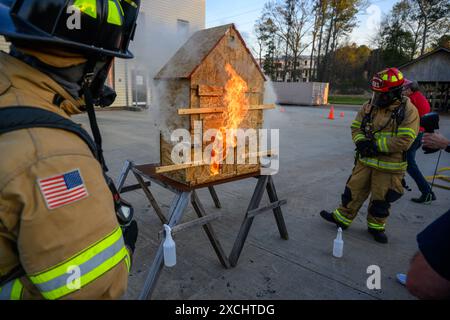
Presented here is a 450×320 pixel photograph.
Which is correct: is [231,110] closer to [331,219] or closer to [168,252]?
[168,252]

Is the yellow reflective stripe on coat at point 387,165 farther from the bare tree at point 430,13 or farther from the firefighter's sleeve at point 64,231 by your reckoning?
the bare tree at point 430,13

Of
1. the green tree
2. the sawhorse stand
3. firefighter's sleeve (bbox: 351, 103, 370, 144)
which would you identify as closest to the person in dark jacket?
firefighter's sleeve (bbox: 351, 103, 370, 144)

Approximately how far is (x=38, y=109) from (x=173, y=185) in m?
1.68

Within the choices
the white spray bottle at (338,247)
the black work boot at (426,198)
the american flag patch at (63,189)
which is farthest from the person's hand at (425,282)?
the black work boot at (426,198)

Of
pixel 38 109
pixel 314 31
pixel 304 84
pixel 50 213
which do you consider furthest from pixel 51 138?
pixel 314 31

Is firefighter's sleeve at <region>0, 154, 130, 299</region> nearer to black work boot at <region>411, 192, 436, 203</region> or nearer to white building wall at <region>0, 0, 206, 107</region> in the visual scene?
white building wall at <region>0, 0, 206, 107</region>

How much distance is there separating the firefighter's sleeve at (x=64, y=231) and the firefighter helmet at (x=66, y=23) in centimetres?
48

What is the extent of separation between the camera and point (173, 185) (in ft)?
8.50

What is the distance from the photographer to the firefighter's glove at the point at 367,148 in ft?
11.2

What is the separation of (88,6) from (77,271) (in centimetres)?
99

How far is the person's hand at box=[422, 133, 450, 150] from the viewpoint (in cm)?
270

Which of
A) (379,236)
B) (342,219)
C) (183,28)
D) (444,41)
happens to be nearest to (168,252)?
(183,28)

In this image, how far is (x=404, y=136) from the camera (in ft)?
10.6
